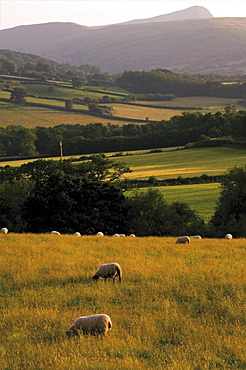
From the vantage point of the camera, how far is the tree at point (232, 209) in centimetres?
5239

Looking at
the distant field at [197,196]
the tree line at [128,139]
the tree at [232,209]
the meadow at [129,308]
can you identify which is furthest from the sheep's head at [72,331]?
the tree line at [128,139]

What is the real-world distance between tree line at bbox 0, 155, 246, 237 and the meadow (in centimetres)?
2460

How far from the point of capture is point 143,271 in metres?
19.7

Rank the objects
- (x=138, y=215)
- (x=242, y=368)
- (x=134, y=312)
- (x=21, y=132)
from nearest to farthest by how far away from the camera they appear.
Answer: (x=242, y=368)
(x=134, y=312)
(x=138, y=215)
(x=21, y=132)

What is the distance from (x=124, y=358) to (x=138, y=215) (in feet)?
154

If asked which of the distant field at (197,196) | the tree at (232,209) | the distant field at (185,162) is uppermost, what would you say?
the tree at (232,209)

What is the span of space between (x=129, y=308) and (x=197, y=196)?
58079mm

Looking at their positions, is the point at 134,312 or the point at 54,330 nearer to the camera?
the point at 54,330

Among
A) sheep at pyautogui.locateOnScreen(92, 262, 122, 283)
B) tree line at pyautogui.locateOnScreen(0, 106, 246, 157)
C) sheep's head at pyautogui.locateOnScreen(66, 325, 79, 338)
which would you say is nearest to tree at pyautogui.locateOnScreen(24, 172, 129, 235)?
sheep at pyautogui.locateOnScreen(92, 262, 122, 283)

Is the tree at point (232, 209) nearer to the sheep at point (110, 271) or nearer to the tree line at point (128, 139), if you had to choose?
the sheep at point (110, 271)

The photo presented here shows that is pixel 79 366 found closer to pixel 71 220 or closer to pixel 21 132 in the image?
pixel 71 220

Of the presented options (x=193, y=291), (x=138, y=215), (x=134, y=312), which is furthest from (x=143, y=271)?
(x=138, y=215)

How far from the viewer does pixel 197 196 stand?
7244 cm

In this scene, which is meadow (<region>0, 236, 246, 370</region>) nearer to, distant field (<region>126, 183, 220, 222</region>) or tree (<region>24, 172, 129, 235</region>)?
tree (<region>24, 172, 129, 235</region>)
